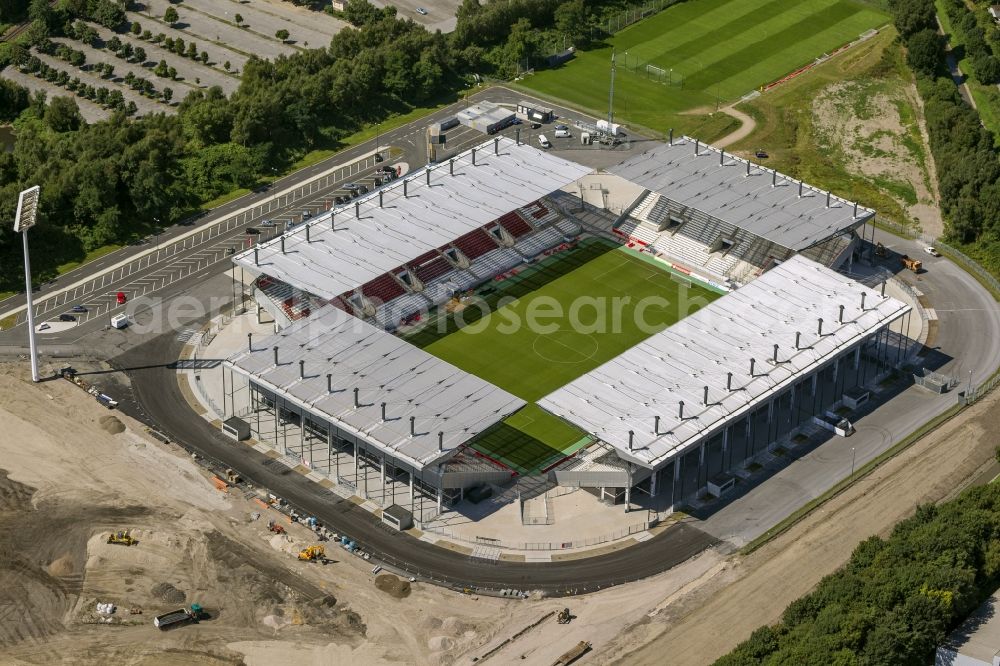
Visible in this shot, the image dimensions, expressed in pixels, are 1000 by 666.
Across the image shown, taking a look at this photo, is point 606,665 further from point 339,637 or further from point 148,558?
point 148,558

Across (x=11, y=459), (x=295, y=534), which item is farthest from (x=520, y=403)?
(x=11, y=459)

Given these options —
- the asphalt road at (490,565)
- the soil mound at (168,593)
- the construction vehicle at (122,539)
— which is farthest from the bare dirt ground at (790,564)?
the construction vehicle at (122,539)

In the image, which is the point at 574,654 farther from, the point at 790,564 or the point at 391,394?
the point at 391,394

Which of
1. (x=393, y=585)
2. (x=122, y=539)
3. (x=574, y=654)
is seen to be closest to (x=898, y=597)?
(x=574, y=654)

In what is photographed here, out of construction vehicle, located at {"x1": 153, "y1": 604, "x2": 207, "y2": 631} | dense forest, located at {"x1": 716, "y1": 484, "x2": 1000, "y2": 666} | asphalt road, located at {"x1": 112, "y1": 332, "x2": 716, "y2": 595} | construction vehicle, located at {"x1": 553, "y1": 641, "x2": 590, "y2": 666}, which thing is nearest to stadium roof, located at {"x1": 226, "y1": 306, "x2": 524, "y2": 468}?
asphalt road, located at {"x1": 112, "y1": 332, "x2": 716, "y2": 595}

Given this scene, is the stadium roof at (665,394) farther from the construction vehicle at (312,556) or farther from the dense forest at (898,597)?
the construction vehicle at (312,556)
